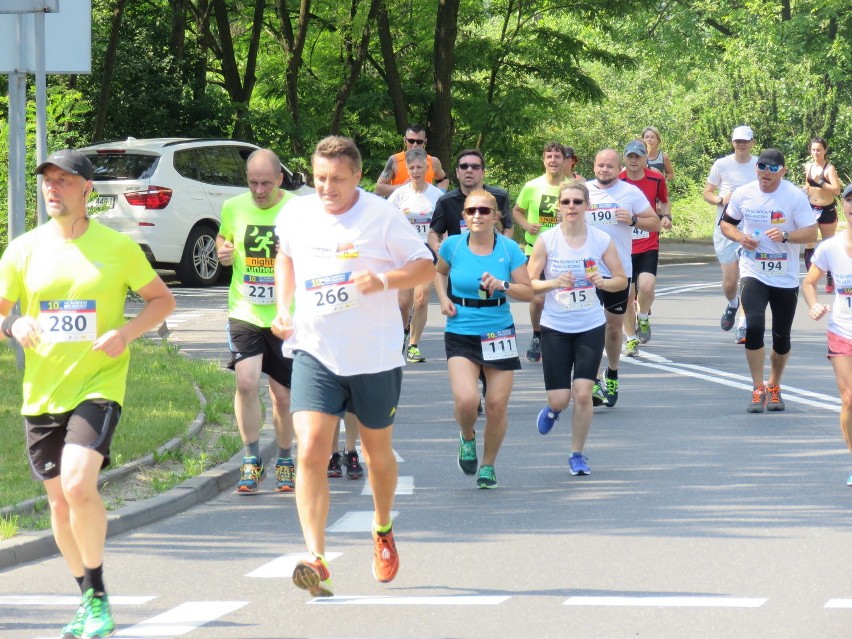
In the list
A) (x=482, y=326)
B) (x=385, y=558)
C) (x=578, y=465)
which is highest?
(x=482, y=326)

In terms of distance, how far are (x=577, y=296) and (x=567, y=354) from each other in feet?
1.19

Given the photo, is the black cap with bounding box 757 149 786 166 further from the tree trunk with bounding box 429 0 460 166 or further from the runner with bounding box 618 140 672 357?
the tree trunk with bounding box 429 0 460 166

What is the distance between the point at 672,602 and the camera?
252 inches

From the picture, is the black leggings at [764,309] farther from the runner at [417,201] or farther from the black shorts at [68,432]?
the black shorts at [68,432]

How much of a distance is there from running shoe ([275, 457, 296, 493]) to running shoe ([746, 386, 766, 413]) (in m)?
4.09

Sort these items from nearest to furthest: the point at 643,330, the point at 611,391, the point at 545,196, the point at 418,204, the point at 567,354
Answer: the point at 567,354
the point at 611,391
the point at 545,196
the point at 418,204
the point at 643,330

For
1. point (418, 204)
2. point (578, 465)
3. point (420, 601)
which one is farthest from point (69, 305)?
point (418, 204)

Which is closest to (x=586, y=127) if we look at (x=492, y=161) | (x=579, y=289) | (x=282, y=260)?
(x=492, y=161)

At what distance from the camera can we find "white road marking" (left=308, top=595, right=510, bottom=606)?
6441mm

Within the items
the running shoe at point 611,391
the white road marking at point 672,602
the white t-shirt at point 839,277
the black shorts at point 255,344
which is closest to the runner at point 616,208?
the running shoe at point 611,391

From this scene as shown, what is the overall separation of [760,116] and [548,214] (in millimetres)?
27881

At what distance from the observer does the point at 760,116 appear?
40531 millimetres

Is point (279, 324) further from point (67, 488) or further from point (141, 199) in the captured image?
point (141, 199)

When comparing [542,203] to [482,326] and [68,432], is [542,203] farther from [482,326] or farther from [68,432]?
[68,432]
